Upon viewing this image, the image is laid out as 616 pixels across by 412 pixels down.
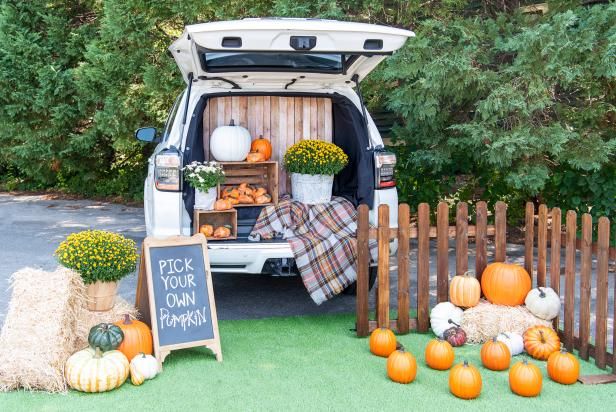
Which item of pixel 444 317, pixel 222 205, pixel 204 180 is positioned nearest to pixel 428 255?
pixel 444 317

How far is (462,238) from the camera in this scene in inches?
216

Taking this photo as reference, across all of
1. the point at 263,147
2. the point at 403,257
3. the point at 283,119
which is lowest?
the point at 403,257

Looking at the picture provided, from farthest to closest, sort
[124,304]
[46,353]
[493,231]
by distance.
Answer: [493,231] → [124,304] → [46,353]

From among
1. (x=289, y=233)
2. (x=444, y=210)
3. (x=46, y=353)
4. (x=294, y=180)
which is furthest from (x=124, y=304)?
(x=444, y=210)

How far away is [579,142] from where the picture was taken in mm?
6664

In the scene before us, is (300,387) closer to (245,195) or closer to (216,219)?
(216,219)

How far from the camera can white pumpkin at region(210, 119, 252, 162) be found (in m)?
6.28

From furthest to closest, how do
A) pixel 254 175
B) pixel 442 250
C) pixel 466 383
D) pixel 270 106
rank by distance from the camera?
pixel 270 106 < pixel 254 175 < pixel 442 250 < pixel 466 383

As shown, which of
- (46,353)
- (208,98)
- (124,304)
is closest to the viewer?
(46,353)

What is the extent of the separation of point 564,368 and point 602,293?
1.91 ft

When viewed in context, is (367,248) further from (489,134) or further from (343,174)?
(489,134)

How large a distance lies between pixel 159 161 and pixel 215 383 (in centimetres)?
182

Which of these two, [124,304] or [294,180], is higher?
[294,180]

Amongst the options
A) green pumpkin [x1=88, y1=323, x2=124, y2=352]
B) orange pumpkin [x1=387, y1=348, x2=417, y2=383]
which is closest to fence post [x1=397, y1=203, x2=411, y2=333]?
orange pumpkin [x1=387, y1=348, x2=417, y2=383]
